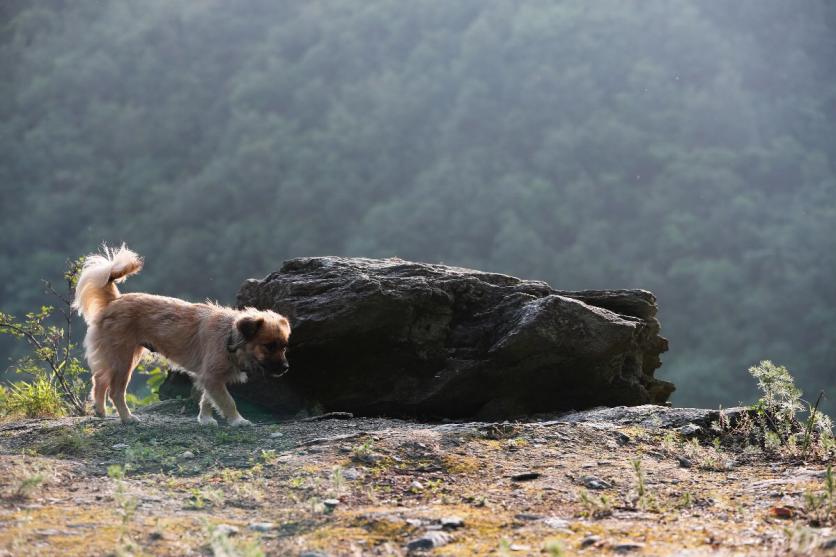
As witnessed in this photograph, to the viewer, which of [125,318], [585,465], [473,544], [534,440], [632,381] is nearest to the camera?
[473,544]

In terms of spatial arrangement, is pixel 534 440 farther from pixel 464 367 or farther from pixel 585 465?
pixel 464 367

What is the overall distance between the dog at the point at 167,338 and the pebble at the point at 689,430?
435 cm

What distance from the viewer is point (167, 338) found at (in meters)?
10.2

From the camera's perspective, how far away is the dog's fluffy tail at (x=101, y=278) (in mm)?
10312

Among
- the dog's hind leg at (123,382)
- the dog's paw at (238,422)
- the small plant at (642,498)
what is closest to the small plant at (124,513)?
the small plant at (642,498)

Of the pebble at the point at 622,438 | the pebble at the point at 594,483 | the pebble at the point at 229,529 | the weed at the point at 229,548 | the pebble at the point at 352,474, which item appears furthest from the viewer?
the pebble at the point at 622,438

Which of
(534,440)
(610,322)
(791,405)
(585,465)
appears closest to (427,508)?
(585,465)

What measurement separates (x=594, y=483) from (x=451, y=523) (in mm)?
1647

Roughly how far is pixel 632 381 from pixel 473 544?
684 centimetres

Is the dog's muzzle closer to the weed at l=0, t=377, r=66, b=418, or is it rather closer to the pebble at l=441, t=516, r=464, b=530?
the weed at l=0, t=377, r=66, b=418

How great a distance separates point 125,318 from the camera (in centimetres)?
1018

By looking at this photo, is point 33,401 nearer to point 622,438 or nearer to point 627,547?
point 622,438

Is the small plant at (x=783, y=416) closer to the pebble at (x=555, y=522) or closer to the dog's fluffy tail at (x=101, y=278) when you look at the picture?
Result: the pebble at (x=555, y=522)

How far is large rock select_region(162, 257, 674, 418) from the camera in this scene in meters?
10.4
